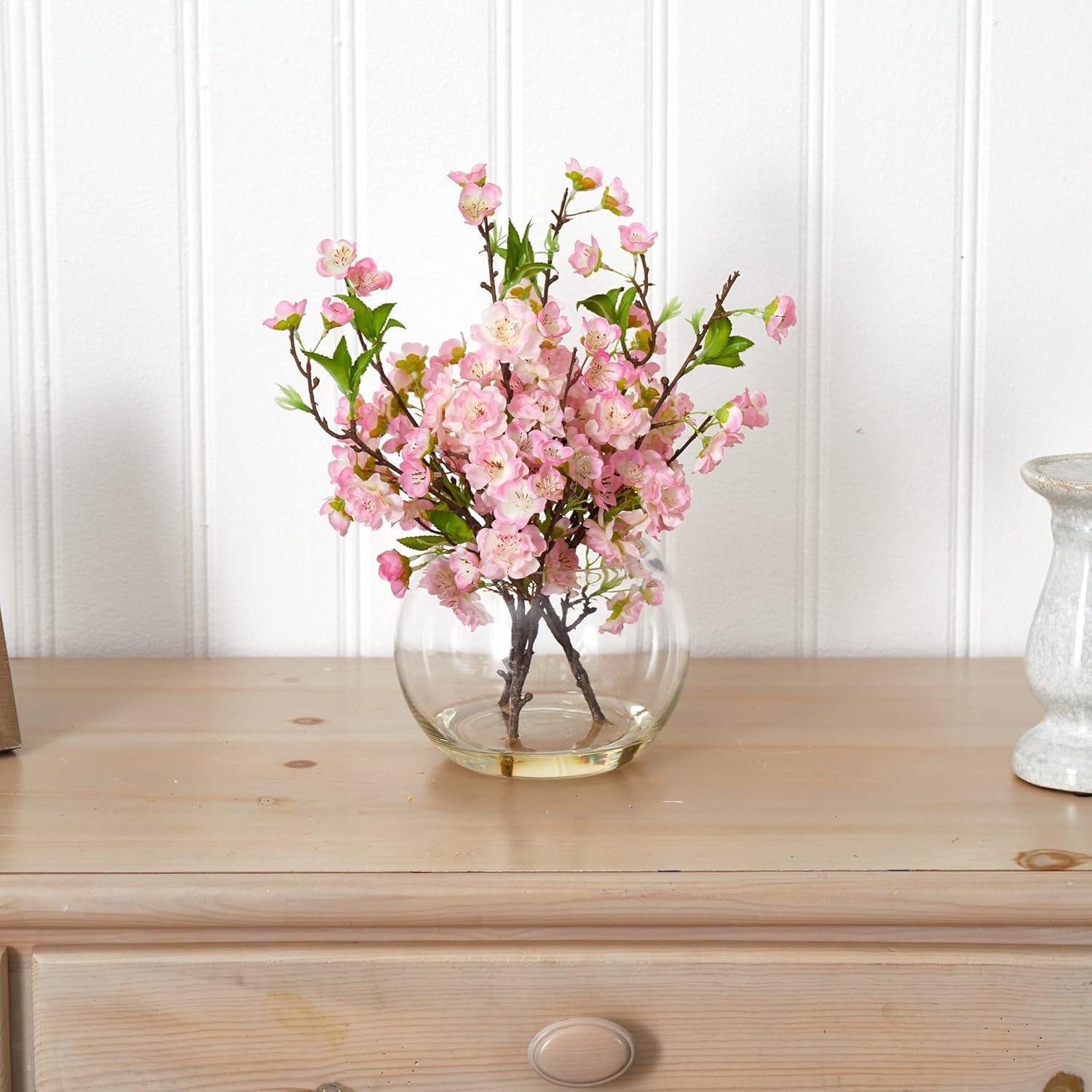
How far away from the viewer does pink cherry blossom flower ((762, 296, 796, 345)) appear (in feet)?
2.37

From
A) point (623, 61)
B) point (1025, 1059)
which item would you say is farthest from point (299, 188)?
point (1025, 1059)

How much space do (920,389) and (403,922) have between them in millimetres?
738

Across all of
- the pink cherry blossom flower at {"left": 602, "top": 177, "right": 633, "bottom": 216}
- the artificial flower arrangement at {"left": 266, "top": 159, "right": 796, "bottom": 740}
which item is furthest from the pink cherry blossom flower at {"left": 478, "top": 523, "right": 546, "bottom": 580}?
the pink cherry blossom flower at {"left": 602, "top": 177, "right": 633, "bottom": 216}

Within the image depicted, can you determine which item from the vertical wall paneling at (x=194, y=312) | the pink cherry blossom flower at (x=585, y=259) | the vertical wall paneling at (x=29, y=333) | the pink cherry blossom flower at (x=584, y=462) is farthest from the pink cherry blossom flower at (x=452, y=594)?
the vertical wall paneling at (x=29, y=333)

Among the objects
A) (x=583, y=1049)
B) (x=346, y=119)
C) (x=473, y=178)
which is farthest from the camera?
(x=346, y=119)

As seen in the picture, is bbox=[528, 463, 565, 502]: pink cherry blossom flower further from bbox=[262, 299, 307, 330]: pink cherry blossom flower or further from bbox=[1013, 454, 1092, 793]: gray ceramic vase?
bbox=[1013, 454, 1092, 793]: gray ceramic vase

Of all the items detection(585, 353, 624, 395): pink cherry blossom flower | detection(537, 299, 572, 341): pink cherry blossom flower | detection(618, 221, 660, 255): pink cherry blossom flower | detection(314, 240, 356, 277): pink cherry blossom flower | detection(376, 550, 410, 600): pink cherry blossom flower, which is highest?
detection(618, 221, 660, 255): pink cherry blossom flower

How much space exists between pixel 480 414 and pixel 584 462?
0.23 feet

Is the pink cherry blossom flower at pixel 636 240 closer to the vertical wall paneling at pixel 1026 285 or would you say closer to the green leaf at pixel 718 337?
the green leaf at pixel 718 337

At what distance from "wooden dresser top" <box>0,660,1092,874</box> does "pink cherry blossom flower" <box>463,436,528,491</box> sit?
204mm

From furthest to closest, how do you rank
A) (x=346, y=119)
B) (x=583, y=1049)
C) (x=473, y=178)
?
(x=346, y=119) < (x=473, y=178) < (x=583, y=1049)

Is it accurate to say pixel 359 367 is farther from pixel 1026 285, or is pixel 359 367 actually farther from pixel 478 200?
pixel 1026 285

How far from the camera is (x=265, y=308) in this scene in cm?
108

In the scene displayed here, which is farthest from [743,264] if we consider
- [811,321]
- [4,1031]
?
[4,1031]
